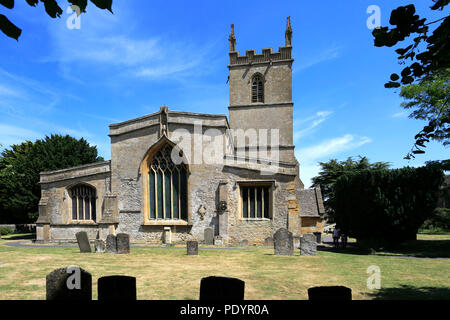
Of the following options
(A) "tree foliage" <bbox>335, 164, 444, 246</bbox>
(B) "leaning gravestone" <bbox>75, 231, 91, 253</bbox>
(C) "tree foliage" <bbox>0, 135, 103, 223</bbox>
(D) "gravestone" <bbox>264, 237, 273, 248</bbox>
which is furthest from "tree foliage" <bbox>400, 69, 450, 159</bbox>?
(C) "tree foliage" <bbox>0, 135, 103, 223</bbox>

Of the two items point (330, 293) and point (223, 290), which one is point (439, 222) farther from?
point (223, 290)

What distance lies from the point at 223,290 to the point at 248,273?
294 inches

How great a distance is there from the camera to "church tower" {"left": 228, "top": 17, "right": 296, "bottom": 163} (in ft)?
89.6

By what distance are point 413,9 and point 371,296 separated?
6335 mm

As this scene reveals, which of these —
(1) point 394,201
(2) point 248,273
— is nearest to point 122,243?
(2) point 248,273

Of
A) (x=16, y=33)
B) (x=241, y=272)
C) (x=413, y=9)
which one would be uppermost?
(x=413, y=9)

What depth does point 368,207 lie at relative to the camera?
15844 mm

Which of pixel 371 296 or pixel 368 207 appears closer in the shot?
pixel 371 296

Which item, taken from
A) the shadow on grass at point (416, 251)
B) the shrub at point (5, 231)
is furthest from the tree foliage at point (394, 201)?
the shrub at point (5, 231)

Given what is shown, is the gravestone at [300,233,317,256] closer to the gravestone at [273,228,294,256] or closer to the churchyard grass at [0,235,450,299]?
the gravestone at [273,228,294,256]

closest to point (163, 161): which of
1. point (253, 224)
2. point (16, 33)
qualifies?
point (253, 224)

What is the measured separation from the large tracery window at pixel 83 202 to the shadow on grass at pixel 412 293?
18.1m

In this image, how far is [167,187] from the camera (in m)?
18.5
